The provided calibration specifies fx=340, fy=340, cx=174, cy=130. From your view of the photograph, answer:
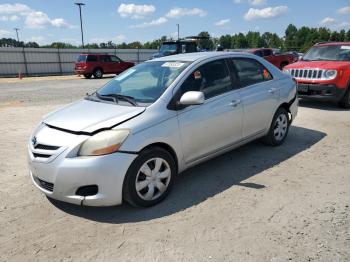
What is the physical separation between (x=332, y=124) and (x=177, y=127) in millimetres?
5039

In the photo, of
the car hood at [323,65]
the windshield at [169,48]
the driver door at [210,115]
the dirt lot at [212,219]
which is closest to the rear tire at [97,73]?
the windshield at [169,48]

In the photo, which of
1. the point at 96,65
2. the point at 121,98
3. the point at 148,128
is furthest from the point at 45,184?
the point at 96,65

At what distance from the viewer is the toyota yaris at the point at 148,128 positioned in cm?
343

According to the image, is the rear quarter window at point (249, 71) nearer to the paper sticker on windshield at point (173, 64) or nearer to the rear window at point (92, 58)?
the paper sticker on windshield at point (173, 64)

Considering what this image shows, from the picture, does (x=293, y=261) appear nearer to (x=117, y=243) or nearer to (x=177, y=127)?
(x=117, y=243)

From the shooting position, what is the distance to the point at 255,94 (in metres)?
5.15

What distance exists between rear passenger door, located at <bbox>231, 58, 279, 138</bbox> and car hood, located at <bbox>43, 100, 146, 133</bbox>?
183cm

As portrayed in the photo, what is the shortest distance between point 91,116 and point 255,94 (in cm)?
257

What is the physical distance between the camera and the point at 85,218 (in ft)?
12.1

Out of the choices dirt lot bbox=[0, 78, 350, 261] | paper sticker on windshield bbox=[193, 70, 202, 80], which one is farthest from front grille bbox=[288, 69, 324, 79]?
paper sticker on windshield bbox=[193, 70, 202, 80]

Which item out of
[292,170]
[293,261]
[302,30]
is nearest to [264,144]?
[292,170]

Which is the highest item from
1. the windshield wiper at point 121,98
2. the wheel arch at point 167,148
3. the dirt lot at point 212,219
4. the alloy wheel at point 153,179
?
the windshield wiper at point 121,98

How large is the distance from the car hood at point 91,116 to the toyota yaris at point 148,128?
11 millimetres

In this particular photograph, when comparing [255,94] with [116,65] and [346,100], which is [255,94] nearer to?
[346,100]
